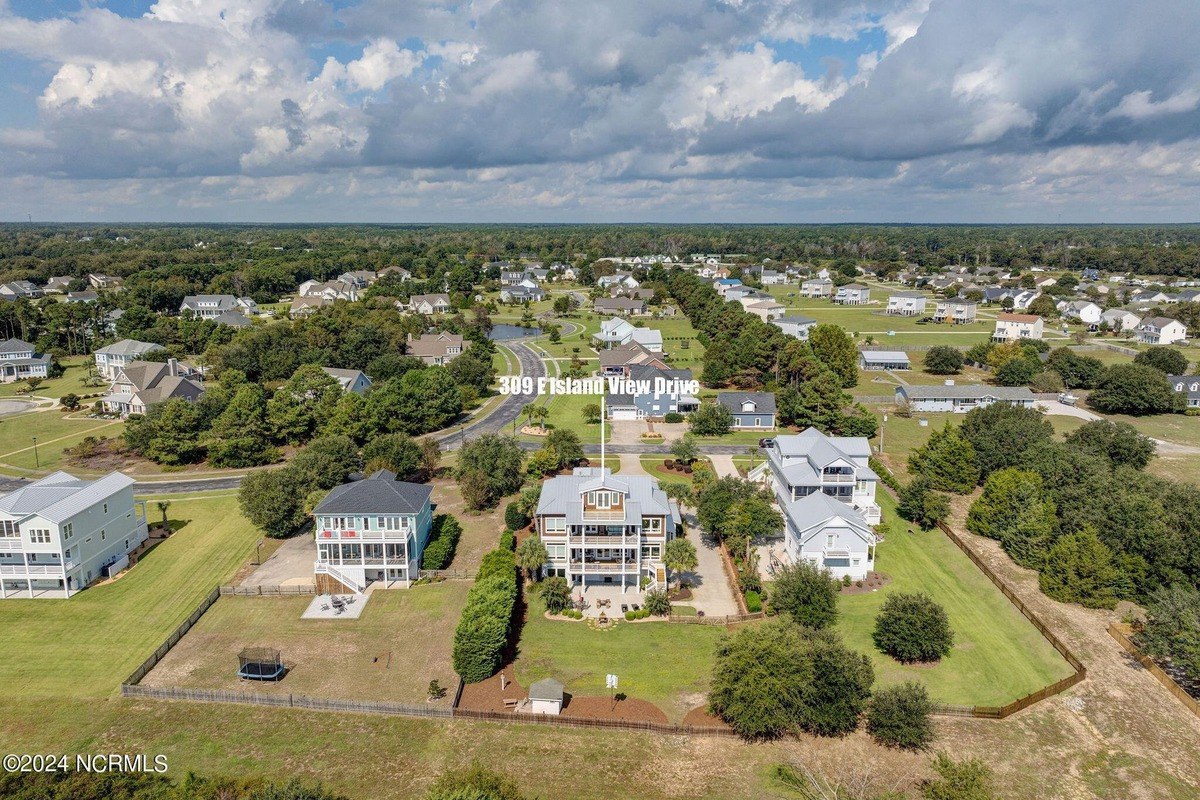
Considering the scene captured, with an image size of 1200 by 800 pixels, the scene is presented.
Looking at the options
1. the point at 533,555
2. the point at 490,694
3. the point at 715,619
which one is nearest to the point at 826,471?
the point at 715,619

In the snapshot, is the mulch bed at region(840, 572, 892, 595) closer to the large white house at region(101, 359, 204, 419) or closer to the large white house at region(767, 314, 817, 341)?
the large white house at region(101, 359, 204, 419)

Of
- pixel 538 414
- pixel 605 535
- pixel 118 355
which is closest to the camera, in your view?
pixel 605 535

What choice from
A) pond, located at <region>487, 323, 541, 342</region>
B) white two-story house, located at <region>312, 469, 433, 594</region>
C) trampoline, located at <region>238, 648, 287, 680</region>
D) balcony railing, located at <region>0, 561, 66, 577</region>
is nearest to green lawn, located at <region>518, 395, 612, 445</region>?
white two-story house, located at <region>312, 469, 433, 594</region>

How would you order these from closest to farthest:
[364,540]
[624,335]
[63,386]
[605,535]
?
1. [605,535]
2. [364,540]
3. [63,386]
4. [624,335]

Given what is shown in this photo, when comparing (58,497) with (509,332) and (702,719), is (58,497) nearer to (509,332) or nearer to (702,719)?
(702,719)

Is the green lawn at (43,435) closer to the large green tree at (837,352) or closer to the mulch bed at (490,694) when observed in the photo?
the mulch bed at (490,694)

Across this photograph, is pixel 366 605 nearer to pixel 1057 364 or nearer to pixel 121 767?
pixel 121 767

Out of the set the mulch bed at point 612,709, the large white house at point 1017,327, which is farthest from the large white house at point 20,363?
the large white house at point 1017,327
